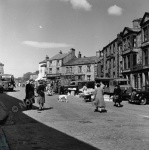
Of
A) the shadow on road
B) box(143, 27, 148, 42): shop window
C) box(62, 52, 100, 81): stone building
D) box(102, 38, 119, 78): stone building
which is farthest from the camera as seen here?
box(62, 52, 100, 81): stone building

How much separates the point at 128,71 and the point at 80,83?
27.9ft

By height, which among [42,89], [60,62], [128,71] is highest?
[60,62]

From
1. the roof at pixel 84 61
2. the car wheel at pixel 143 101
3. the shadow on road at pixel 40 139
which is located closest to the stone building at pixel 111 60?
the roof at pixel 84 61

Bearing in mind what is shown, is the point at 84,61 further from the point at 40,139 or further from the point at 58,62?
the point at 40,139

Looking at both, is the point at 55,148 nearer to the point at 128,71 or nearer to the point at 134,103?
the point at 134,103

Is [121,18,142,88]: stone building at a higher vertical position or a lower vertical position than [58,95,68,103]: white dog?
higher

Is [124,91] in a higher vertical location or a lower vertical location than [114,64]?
lower

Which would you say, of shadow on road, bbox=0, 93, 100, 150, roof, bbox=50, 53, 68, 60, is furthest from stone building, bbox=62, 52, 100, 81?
shadow on road, bbox=0, 93, 100, 150

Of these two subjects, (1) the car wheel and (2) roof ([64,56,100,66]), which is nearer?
(1) the car wheel

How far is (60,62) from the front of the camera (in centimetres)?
6894

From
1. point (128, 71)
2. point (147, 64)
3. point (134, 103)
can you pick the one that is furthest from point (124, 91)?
point (128, 71)

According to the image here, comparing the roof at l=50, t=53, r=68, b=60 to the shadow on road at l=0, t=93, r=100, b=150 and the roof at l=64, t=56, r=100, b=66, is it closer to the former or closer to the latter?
the roof at l=64, t=56, r=100, b=66

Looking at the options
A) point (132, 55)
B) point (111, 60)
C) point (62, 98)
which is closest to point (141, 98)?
point (62, 98)

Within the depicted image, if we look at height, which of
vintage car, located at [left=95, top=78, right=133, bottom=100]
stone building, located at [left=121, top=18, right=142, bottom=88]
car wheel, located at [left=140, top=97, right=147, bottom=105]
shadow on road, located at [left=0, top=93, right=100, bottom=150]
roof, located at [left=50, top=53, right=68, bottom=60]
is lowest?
shadow on road, located at [left=0, top=93, right=100, bottom=150]
